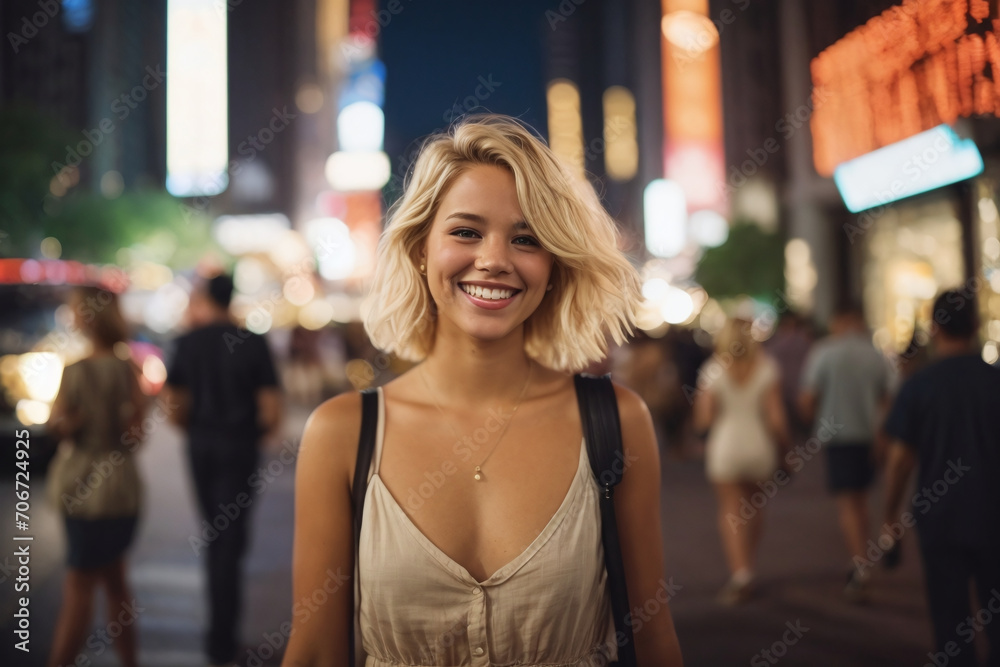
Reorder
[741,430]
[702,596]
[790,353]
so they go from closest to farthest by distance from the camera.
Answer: [702,596]
[741,430]
[790,353]

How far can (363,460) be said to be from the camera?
2119 mm

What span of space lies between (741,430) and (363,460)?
511 centimetres

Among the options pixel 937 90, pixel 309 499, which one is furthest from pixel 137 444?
pixel 937 90

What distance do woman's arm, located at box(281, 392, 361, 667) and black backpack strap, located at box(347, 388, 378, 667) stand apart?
0.08 feet

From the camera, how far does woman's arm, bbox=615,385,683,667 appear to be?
2168mm

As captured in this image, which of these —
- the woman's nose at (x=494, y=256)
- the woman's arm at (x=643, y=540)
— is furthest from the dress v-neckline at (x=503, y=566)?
the woman's nose at (x=494, y=256)

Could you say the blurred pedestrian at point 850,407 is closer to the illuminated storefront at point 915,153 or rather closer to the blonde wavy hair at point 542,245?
the illuminated storefront at point 915,153

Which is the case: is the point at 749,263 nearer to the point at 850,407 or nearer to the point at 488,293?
the point at 850,407

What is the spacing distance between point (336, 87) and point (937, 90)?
6081 inches

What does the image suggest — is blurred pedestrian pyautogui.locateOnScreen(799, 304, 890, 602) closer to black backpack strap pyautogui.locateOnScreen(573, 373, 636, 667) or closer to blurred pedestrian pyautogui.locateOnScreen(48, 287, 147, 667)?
black backpack strap pyautogui.locateOnScreen(573, 373, 636, 667)


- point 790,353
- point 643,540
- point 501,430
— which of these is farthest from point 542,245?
point 790,353

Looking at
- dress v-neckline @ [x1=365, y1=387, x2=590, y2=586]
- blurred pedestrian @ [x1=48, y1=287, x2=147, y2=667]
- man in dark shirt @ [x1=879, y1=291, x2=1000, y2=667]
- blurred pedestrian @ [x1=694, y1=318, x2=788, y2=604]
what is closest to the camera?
dress v-neckline @ [x1=365, y1=387, x2=590, y2=586]

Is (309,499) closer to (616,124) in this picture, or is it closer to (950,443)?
(950,443)

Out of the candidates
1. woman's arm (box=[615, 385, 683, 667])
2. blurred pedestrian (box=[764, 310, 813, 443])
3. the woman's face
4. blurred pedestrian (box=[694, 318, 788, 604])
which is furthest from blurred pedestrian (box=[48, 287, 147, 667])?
blurred pedestrian (box=[764, 310, 813, 443])
